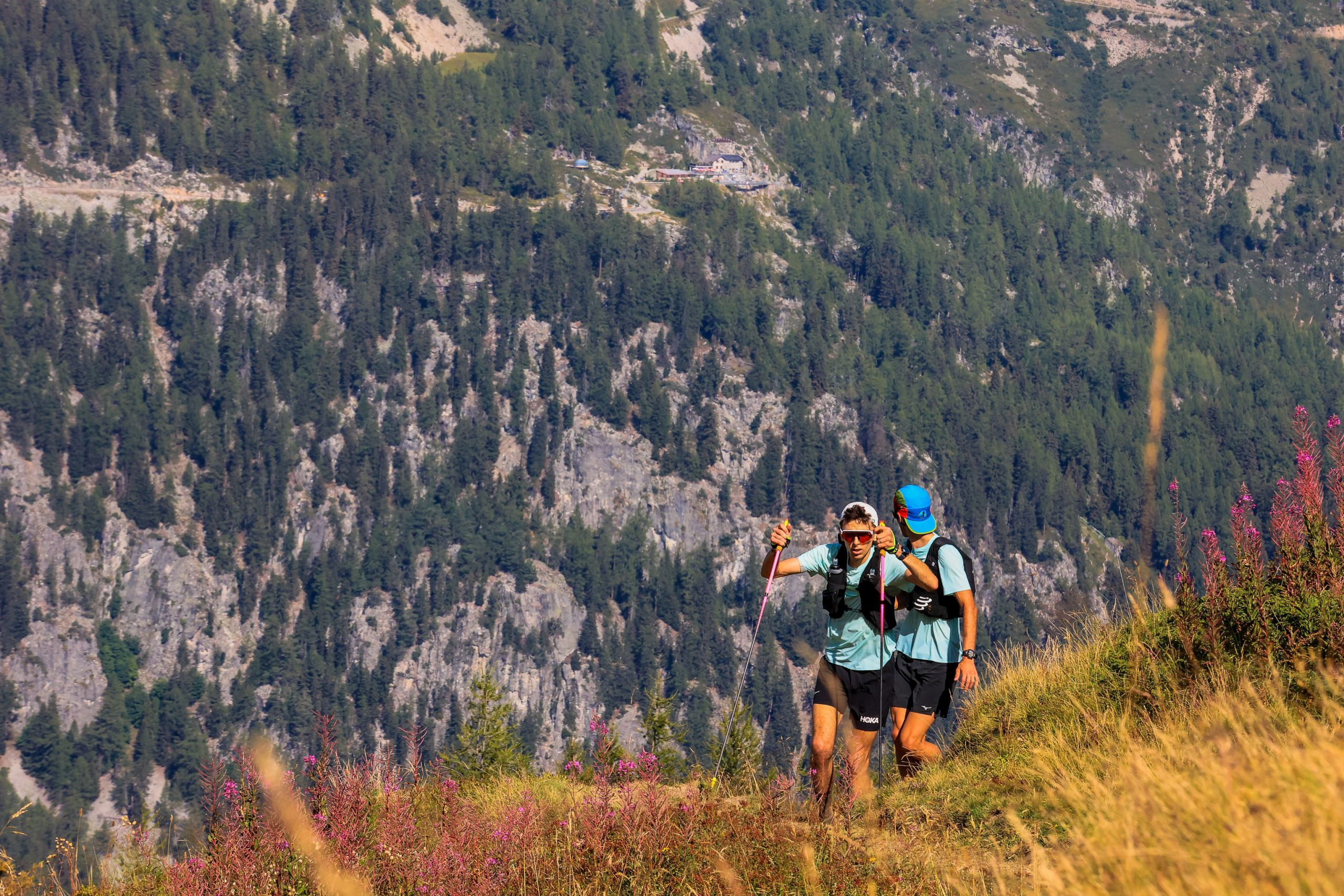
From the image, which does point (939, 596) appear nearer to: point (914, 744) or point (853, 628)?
point (853, 628)

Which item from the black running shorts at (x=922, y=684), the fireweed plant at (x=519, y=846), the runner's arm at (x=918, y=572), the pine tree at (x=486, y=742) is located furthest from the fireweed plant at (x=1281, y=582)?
the pine tree at (x=486, y=742)

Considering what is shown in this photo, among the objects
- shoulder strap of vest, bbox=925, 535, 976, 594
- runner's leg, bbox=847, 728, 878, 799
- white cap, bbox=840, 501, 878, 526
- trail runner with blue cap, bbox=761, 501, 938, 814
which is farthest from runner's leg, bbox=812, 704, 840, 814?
white cap, bbox=840, 501, 878, 526

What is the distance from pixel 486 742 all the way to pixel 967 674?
9595 mm

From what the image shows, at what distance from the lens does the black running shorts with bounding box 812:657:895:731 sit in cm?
1056

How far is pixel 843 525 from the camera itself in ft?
34.4

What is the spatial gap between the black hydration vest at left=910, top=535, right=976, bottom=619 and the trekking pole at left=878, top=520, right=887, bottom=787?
308 mm

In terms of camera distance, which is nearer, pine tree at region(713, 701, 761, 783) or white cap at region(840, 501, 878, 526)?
pine tree at region(713, 701, 761, 783)

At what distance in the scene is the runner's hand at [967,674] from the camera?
33.7 ft

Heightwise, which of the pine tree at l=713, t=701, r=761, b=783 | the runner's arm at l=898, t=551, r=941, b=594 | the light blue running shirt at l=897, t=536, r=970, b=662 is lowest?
the pine tree at l=713, t=701, r=761, b=783

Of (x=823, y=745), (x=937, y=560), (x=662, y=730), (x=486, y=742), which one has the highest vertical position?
(x=937, y=560)

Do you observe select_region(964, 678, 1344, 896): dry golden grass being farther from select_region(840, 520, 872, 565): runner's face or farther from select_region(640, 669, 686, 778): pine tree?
select_region(640, 669, 686, 778): pine tree

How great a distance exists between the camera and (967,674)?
34.2 feet

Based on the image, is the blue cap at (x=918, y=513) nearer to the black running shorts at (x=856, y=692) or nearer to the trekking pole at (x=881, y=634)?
the trekking pole at (x=881, y=634)

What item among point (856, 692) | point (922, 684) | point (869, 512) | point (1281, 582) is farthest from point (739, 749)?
point (1281, 582)
